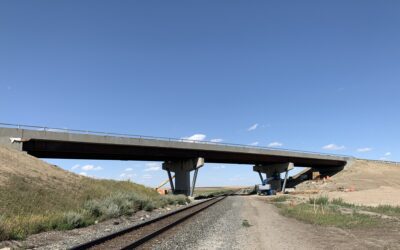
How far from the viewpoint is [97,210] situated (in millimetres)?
21516

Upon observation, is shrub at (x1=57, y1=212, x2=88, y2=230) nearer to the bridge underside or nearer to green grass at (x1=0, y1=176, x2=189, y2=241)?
green grass at (x1=0, y1=176, x2=189, y2=241)

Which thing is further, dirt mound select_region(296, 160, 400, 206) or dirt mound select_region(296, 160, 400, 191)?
dirt mound select_region(296, 160, 400, 191)

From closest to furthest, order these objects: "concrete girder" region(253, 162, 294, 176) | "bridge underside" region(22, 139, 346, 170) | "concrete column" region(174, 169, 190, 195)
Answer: "bridge underside" region(22, 139, 346, 170), "concrete column" region(174, 169, 190, 195), "concrete girder" region(253, 162, 294, 176)

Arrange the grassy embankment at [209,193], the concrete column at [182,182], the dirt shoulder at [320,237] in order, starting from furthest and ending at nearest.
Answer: the grassy embankment at [209,193] < the concrete column at [182,182] < the dirt shoulder at [320,237]

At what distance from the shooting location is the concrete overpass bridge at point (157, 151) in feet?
142

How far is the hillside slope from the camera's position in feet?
51.2

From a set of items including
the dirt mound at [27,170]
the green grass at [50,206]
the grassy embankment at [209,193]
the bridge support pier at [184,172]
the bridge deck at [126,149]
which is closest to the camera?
the green grass at [50,206]

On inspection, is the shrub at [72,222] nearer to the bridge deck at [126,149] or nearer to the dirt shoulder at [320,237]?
the dirt shoulder at [320,237]

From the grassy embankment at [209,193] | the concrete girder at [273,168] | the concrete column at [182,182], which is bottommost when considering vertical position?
the grassy embankment at [209,193]

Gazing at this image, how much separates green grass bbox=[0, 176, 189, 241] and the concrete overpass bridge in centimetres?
1405

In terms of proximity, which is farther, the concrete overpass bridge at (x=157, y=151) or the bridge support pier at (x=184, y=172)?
the bridge support pier at (x=184, y=172)

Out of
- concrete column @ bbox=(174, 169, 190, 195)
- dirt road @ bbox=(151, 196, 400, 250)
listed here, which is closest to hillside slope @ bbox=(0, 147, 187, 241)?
dirt road @ bbox=(151, 196, 400, 250)

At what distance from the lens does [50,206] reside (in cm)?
2111

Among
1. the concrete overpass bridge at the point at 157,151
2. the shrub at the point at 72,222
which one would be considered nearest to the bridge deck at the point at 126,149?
the concrete overpass bridge at the point at 157,151
